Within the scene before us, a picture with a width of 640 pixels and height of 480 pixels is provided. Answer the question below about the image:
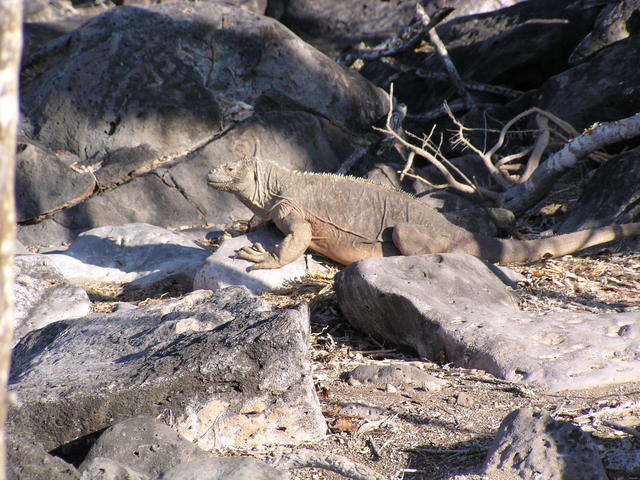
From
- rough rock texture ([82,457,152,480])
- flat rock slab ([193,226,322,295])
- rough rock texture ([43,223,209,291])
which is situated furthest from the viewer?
rough rock texture ([43,223,209,291])

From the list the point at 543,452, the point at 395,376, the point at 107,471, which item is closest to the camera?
the point at 107,471

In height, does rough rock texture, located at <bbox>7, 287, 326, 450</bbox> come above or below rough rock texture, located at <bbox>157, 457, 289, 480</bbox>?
below

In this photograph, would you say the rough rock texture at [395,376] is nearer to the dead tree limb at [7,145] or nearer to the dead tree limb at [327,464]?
the dead tree limb at [327,464]

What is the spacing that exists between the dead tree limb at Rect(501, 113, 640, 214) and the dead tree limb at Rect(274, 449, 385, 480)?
5470 mm

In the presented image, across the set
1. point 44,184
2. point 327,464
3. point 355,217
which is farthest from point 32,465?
point 44,184

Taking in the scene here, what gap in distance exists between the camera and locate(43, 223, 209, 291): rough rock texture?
705 cm

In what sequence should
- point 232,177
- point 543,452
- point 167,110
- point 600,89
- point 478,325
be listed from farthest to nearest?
1. point 167,110
2. point 600,89
3. point 232,177
4. point 478,325
5. point 543,452

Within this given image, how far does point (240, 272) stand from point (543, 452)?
3.95m

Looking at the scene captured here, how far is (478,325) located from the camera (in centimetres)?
449

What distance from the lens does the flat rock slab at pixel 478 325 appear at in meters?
3.97

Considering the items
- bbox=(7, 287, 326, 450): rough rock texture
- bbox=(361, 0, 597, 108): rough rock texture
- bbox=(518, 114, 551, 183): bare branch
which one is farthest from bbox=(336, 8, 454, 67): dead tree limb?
bbox=(7, 287, 326, 450): rough rock texture

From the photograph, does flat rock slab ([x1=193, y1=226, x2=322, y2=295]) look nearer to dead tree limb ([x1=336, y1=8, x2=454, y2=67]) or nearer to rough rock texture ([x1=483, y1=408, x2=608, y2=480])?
rough rock texture ([x1=483, y1=408, x2=608, y2=480])

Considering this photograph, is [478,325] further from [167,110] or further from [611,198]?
[167,110]

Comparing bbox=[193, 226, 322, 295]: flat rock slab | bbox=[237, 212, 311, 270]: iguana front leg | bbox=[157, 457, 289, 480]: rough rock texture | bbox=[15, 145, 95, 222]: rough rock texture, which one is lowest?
bbox=[15, 145, 95, 222]: rough rock texture
